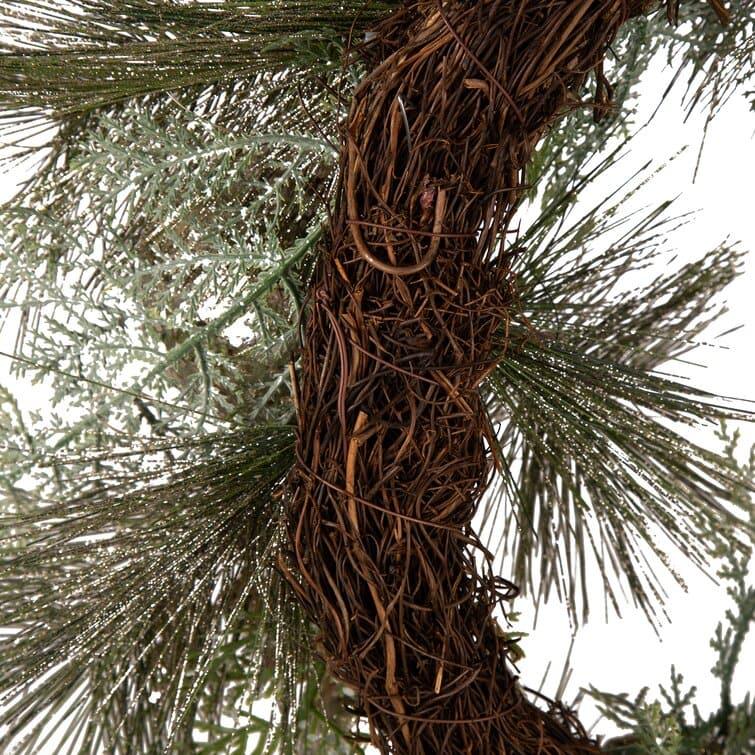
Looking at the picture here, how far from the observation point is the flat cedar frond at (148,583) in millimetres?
674

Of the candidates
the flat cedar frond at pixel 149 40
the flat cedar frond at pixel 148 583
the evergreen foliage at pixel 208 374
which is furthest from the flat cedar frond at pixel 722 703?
the flat cedar frond at pixel 149 40

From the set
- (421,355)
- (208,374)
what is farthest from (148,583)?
(421,355)

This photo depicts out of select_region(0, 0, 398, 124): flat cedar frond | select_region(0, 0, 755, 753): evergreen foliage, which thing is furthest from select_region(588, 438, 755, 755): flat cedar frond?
select_region(0, 0, 398, 124): flat cedar frond

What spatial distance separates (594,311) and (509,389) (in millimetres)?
145

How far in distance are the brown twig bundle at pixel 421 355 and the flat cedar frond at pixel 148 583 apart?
0.28 ft

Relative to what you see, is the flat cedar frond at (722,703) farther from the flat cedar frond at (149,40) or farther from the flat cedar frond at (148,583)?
the flat cedar frond at (149,40)

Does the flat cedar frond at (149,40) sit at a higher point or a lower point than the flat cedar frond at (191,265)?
higher

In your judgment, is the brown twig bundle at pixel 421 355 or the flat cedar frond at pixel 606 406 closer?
the brown twig bundle at pixel 421 355

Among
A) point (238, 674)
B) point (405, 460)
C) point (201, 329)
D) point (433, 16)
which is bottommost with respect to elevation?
point (238, 674)

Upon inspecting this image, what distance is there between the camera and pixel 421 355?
558 millimetres

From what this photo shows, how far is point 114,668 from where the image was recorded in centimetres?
75

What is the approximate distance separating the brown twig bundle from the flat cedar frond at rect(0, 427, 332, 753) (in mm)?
86

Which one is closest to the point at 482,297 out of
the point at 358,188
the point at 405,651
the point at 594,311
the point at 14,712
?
the point at 358,188

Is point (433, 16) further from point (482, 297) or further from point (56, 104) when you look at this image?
point (56, 104)
